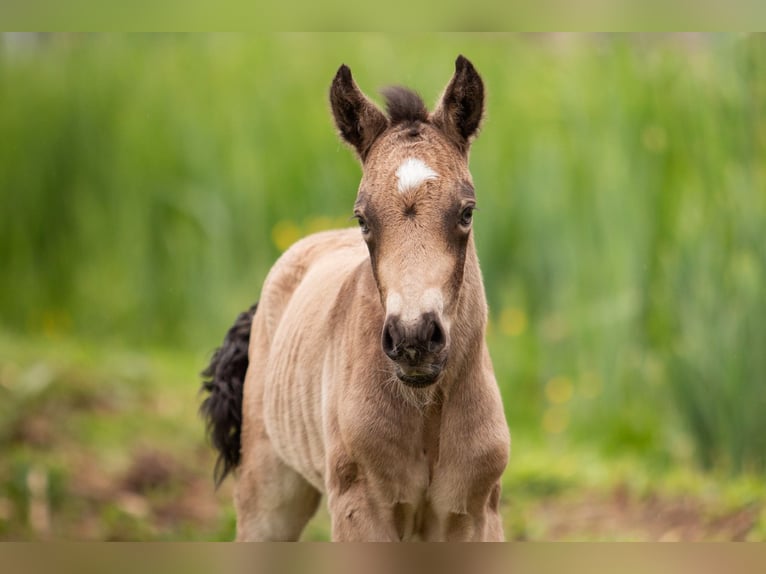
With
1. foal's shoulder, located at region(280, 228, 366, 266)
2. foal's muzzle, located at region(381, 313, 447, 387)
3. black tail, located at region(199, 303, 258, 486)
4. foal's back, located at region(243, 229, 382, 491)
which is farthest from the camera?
black tail, located at region(199, 303, 258, 486)

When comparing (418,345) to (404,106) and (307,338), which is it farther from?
(307,338)

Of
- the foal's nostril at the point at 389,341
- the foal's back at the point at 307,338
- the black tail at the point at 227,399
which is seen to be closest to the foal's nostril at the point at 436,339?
the foal's nostril at the point at 389,341

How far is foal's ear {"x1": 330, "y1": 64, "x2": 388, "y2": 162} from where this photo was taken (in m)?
4.25

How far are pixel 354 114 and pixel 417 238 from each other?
682mm

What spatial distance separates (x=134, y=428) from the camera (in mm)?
8758

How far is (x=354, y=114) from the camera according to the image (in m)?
4.30

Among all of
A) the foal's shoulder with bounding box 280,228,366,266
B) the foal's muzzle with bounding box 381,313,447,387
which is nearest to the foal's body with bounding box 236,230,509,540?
the foal's muzzle with bounding box 381,313,447,387

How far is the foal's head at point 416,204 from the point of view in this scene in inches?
146

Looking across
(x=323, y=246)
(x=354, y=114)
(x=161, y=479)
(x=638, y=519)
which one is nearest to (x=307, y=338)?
(x=323, y=246)

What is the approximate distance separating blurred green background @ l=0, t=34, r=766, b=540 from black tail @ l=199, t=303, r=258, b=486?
1.50 m

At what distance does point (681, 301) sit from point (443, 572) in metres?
3.86

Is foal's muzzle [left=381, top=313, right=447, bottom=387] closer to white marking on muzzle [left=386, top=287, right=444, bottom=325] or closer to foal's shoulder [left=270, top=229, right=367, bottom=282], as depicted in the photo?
white marking on muzzle [left=386, top=287, right=444, bottom=325]

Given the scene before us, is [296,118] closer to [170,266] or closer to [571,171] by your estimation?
[170,266]

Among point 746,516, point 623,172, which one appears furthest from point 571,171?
point 746,516
